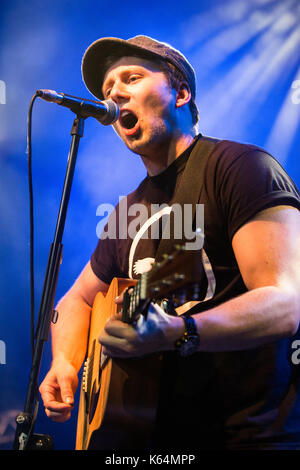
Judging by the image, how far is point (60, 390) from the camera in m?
1.99

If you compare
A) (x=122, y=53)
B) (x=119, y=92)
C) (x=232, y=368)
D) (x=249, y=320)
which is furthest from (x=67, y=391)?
(x=122, y=53)

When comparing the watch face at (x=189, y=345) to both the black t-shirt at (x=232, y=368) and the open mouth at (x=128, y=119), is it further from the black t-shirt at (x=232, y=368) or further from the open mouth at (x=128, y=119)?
the open mouth at (x=128, y=119)

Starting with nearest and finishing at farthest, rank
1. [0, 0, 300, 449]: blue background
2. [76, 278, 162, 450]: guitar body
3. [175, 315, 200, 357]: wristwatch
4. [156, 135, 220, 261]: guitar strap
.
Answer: [175, 315, 200, 357]: wristwatch, [76, 278, 162, 450]: guitar body, [156, 135, 220, 261]: guitar strap, [0, 0, 300, 449]: blue background

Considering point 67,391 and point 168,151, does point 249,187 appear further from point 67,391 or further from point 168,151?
point 67,391

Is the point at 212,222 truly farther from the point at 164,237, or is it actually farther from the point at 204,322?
the point at 204,322

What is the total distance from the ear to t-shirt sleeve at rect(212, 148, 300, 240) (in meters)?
0.64

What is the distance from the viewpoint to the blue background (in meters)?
2.53

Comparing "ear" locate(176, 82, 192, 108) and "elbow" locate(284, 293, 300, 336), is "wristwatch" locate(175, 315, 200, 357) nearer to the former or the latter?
"elbow" locate(284, 293, 300, 336)

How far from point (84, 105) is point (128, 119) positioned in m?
0.55

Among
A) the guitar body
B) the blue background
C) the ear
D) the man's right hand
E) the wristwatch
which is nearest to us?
the wristwatch

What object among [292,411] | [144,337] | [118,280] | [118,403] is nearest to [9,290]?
[118,280]

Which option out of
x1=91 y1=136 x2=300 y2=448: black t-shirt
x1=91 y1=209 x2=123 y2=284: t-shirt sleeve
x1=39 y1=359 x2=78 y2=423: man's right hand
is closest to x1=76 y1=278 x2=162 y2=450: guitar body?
x1=91 y1=136 x2=300 y2=448: black t-shirt

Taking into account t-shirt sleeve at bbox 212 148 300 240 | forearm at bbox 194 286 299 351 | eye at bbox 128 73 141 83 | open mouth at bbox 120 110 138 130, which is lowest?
forearm at bbox 194 286 299 351

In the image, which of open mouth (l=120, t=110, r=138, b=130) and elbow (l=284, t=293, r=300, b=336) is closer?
elbow (l=284, t=293, r=300, b=336)
